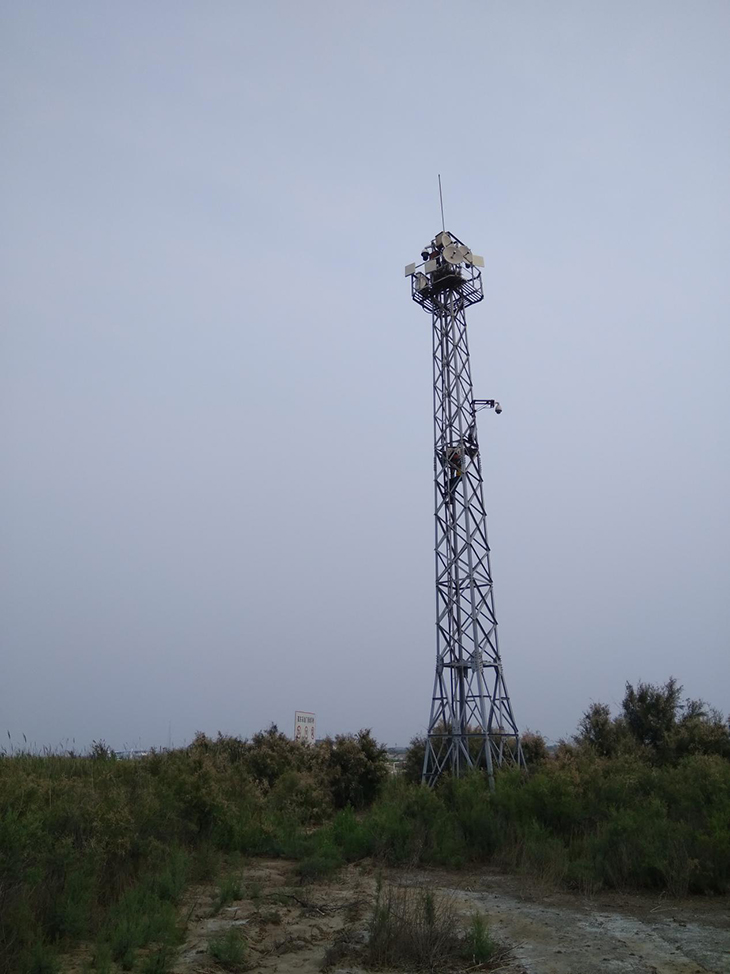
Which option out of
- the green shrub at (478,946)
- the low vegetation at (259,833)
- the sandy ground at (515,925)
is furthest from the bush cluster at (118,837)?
the green shrub at (478,946)

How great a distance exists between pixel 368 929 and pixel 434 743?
44.7 ft

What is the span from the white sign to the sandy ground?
9001 mm

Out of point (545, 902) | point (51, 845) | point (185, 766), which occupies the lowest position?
point (545, 902)

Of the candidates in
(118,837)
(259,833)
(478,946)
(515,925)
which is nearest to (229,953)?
(478,946)

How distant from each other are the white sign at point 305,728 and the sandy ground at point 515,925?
29.5ft

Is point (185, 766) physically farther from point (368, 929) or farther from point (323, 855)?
point (368, 929)

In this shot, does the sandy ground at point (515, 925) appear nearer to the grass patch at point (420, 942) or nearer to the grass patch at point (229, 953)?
the grass patch at point (229, 953)

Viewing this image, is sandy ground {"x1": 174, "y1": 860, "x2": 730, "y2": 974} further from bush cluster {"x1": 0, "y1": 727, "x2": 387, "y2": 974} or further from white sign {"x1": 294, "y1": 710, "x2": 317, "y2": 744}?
white sign {"x1": 294, "y1": 710, "x2": 317, "y2": 744}

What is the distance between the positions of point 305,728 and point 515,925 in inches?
502

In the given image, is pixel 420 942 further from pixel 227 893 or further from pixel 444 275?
pixel 444 275

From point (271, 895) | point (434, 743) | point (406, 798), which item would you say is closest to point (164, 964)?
point (271, 895)

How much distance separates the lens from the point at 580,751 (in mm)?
15250

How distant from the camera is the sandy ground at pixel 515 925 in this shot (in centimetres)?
693

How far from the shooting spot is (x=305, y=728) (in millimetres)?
20438
